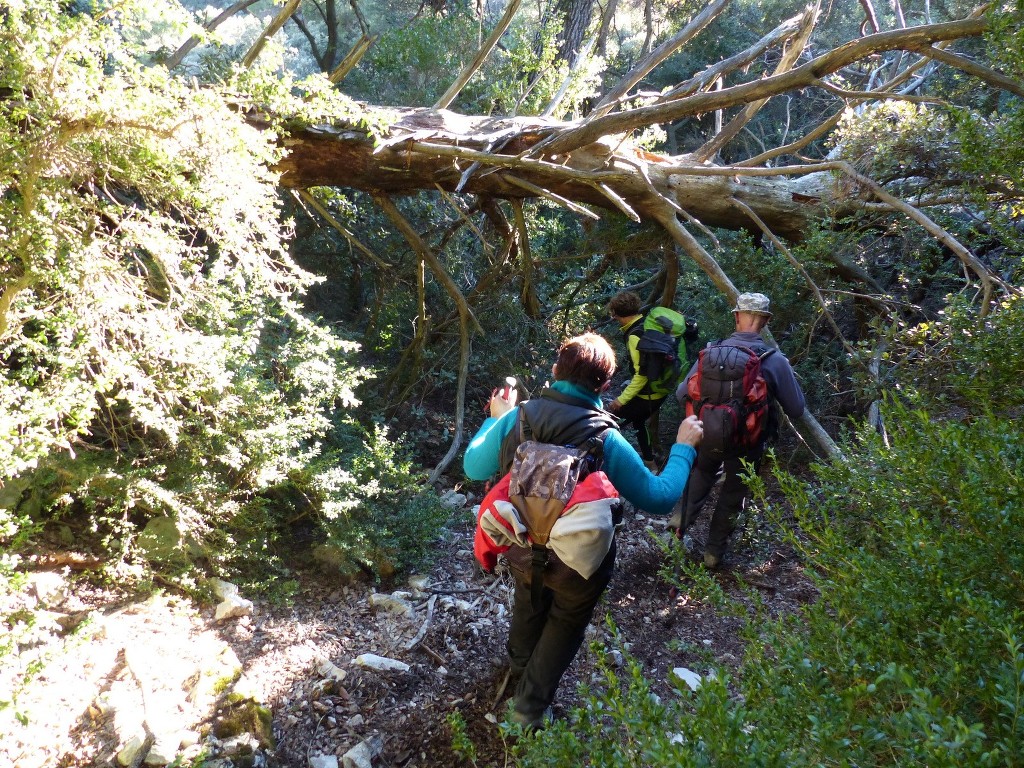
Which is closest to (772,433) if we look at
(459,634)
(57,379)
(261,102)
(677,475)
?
(677,475)

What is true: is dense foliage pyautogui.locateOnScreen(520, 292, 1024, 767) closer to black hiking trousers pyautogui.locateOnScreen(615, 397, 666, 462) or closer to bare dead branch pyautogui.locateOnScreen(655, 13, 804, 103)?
black hiking trousers pyautogui.locateOnScreen(615, 397, 666, 462)

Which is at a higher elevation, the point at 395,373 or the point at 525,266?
the point at 525,266

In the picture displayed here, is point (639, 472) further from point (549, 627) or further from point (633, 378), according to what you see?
point (633, 378)

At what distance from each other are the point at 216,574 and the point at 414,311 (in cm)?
359

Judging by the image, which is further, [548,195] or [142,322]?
[548,195]

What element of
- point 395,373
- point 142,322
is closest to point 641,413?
point 395,373

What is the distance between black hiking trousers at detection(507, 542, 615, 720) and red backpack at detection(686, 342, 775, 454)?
69.6 inches

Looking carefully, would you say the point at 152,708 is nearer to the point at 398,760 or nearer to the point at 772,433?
the point at 398,760

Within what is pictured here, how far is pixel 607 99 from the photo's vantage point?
17.0 feet

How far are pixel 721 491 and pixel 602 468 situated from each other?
227 centimetres

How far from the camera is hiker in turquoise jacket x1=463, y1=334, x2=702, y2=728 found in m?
2.79

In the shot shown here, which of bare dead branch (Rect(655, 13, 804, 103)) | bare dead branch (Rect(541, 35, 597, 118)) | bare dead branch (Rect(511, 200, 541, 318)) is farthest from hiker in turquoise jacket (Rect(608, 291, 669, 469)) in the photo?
bare dead branch (Rect(541, 35, 597, 118))

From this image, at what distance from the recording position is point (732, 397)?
171 inches

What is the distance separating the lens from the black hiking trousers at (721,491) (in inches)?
181
